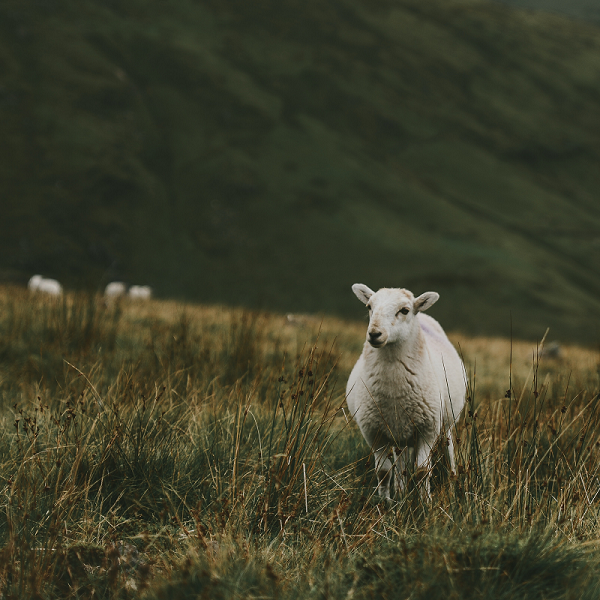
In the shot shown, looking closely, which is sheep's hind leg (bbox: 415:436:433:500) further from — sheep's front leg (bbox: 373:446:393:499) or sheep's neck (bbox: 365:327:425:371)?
sheep's neck (bbox: 365:327:425:371)

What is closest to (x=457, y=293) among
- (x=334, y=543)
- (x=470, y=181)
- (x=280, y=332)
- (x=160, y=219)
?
(x=470, y=181)

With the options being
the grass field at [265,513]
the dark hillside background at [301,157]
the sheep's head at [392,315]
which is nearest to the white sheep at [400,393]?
the sheep's head at [392,315]

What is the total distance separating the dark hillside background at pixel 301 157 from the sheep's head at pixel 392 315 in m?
59.8

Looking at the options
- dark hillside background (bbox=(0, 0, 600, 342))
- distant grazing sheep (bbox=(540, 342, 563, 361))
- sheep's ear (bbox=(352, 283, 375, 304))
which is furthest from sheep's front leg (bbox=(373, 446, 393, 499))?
dark hillside background (bbox=(0, 0, 600, 342))

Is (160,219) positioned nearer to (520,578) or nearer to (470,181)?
(470,181)

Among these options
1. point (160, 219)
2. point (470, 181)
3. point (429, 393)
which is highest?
point (470, 181)

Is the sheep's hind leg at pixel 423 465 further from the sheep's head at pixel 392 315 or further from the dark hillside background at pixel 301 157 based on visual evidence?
the dark hillside background at pixel 301 157

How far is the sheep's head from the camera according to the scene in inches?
132

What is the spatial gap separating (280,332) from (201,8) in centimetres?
12803

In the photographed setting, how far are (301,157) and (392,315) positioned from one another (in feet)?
314

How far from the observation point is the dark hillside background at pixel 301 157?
77.8m

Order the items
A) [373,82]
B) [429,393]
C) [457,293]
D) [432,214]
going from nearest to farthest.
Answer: [429,393] < [457,293] < [432,214] < [373,82]

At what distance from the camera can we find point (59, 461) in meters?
3.21

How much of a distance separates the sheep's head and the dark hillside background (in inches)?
2353
